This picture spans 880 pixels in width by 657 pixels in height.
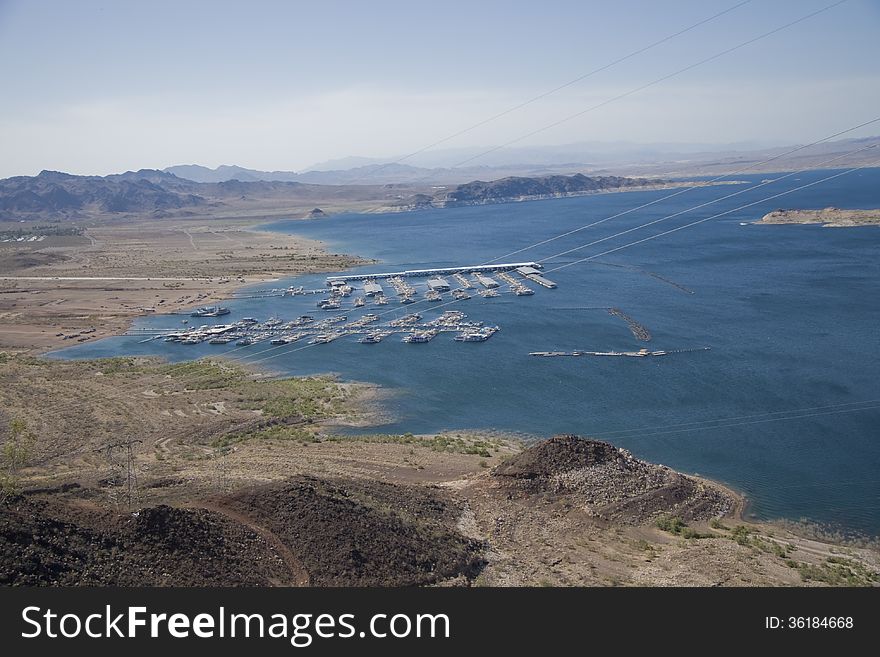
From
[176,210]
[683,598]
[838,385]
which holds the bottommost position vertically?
[838,385]

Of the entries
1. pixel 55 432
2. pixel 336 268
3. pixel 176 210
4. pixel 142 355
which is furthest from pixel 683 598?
pixel 176 210

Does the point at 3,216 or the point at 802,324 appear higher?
the point at 3,216

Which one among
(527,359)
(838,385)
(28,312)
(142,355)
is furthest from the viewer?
(28,312)

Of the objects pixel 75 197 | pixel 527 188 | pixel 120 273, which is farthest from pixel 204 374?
pixel 75 197

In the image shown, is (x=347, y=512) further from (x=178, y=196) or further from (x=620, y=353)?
(x=178, y=196)

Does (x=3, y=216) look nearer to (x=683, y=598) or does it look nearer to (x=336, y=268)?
(x=336, y=268)

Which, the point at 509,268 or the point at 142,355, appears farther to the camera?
the point at 509,268

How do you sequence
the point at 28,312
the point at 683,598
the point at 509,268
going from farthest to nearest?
1. the point at 509,268
2. the point at 28,312
3. the point at 683,598

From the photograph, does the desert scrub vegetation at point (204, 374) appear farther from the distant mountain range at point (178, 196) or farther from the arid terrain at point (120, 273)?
the distant mountain range at point (178, 196)

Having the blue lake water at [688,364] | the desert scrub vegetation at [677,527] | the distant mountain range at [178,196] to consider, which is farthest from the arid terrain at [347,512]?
the distant mountain range at [178,196]

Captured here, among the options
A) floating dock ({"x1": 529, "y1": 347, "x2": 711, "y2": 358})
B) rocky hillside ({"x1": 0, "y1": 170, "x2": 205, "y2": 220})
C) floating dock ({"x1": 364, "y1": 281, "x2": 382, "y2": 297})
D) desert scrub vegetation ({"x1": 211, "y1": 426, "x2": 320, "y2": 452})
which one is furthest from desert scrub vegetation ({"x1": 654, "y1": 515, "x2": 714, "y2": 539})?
rocky hillside ({"x1": 0, "y1": 170, "x2": 205, "y2": 220})
